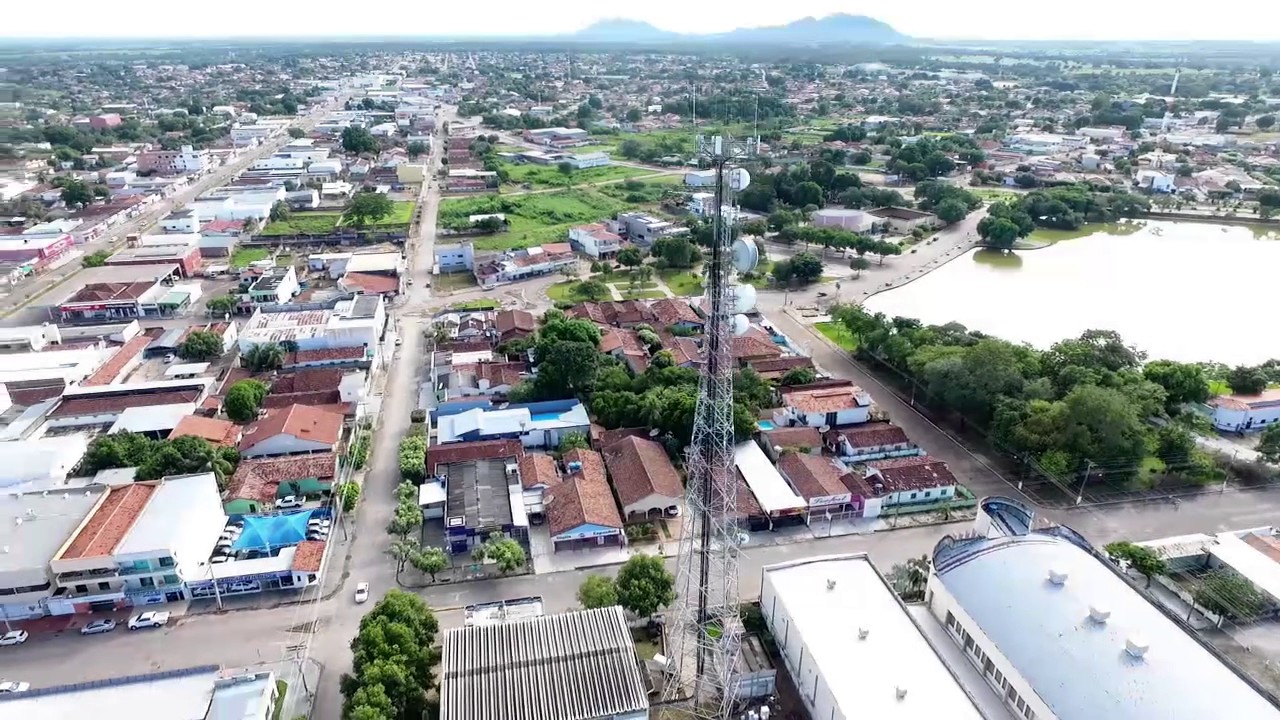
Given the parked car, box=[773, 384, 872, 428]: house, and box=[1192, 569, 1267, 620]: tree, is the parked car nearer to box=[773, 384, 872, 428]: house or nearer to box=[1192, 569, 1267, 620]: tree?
box=[773, 384, 872, 428]: house

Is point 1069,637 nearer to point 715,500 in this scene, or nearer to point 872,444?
point 715,500

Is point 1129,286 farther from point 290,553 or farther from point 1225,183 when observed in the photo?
point 290,553

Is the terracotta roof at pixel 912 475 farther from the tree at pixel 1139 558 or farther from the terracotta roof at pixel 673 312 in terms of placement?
the terracotta roof at pixel 673 312

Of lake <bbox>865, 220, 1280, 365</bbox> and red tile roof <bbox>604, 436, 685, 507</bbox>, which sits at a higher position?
red tile roof <bbox>604, 436, 685, 507</bbox>

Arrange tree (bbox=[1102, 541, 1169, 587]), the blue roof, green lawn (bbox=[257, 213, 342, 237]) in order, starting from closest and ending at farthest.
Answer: the blue roof → tree (bbox=[1102, 541, 1169, 587]) → green lawn (bbox=[257, 213, 342, 237])

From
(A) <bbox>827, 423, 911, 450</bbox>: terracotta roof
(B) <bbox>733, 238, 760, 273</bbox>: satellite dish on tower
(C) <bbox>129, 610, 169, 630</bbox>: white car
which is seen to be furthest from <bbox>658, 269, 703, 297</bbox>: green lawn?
(C) <bbox>129, 610, 169, 630</bbox>: white car

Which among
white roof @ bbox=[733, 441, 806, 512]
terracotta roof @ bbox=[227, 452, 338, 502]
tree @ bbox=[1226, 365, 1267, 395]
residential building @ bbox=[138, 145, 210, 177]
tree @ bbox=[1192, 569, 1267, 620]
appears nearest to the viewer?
tree @ bbox=[1192, 569, 1267, 620]

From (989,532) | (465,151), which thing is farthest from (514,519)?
(465,151)
